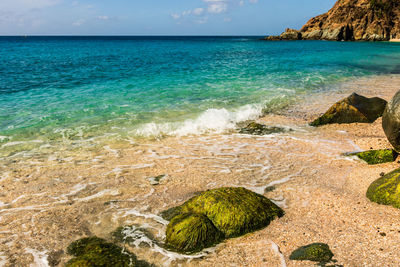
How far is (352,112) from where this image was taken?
976cm

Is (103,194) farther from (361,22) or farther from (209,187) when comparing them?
(361,22)

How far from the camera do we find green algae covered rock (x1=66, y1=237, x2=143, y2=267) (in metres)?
3.75

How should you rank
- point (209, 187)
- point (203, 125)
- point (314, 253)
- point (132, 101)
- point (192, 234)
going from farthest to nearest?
point (132, 101) < point (203, 125) < point (209, 187) < point (192, 234) < point (314, 253)

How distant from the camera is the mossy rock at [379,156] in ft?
21.4

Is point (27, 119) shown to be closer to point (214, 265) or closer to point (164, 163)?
point (164, 163)

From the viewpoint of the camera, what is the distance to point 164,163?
24.1 feet

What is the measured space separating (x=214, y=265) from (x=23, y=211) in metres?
3.84

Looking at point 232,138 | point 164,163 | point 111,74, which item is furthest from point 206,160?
point 111,74

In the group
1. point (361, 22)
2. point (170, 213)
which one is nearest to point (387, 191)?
point (170, 213)

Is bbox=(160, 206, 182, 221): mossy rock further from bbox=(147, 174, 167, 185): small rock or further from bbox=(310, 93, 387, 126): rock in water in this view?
bbox=(310, 93, 387, 126): rock in water

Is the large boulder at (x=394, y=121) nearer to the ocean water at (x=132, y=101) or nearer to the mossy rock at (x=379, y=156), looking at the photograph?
the mossy rock at (x=379, y=156)

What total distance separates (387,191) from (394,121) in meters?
1.79

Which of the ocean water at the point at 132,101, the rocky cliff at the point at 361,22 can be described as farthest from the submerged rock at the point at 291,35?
the ocean water at the point at 132,101

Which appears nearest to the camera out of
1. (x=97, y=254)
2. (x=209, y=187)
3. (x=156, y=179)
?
(x=97, y=254)
